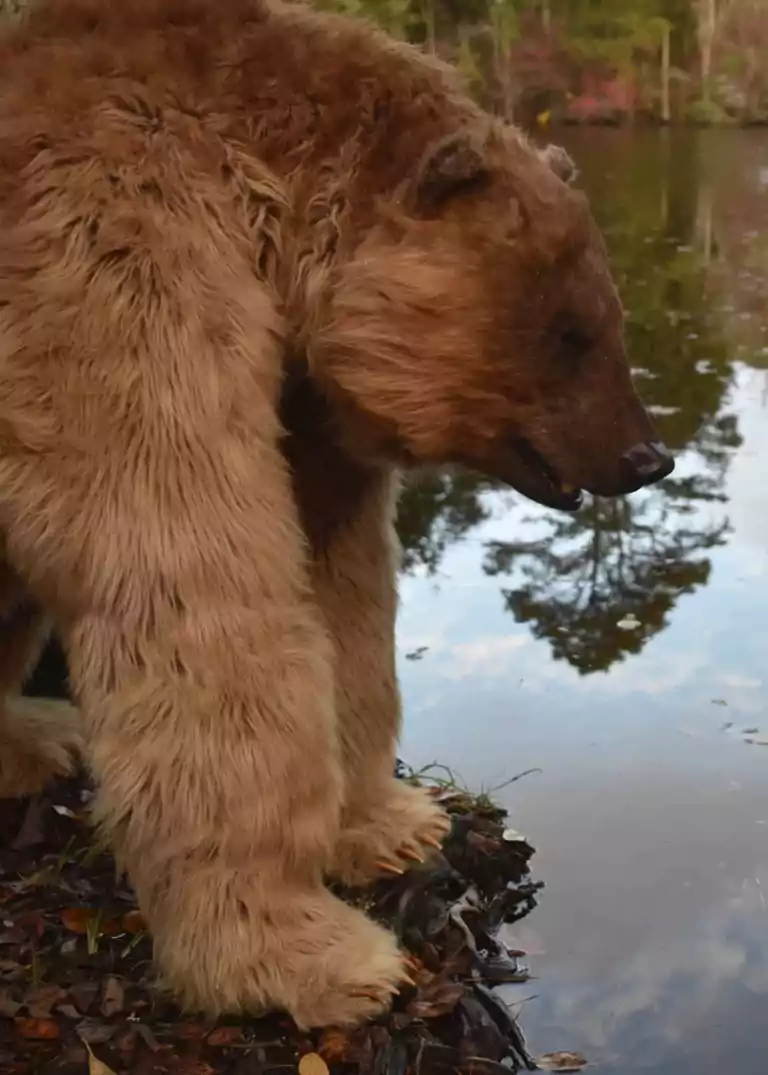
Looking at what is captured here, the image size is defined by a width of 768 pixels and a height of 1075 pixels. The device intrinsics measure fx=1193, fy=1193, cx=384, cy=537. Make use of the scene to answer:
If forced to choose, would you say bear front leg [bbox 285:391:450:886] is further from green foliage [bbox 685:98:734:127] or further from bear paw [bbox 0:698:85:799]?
green foliage [bbox 685:98:734:127]

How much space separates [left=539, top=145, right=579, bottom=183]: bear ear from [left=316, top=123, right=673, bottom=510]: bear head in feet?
0.27

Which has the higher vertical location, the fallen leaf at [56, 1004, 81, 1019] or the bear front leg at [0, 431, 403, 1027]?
the bear front leg at [0, 431, 403, 1027]

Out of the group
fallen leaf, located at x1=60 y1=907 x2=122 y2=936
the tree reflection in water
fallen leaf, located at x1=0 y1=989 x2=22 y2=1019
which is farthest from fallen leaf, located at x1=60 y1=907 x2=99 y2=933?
the tree reflection in water

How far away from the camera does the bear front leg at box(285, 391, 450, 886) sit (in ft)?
4.12

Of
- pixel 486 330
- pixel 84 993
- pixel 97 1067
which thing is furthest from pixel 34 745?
pixel 486 330

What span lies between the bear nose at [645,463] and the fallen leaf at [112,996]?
696 mm

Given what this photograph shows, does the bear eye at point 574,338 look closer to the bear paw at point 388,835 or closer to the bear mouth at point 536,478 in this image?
the bear mouth at point 536,478

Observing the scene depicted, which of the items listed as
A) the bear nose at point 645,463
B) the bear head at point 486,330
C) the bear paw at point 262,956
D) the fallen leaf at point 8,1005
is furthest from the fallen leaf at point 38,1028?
the bear nose at point 645,463

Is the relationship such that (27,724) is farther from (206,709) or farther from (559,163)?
(559,163)

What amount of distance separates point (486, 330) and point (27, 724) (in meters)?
0.83

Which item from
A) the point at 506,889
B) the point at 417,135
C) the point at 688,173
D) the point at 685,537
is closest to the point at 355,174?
the point at 417,135

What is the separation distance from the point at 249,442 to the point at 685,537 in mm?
1182

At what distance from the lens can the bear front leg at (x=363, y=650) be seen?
126 cm

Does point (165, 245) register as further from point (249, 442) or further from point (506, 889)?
point (506, 889)
